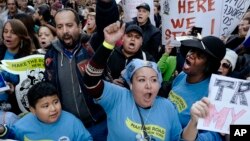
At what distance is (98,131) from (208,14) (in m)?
1.61

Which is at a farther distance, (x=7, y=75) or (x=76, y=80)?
(x=7, y=75)

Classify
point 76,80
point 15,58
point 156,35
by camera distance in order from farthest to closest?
point 156,35 → point 15,58 → point 76,80

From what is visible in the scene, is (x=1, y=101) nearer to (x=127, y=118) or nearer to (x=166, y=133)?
(x=127, y=118)

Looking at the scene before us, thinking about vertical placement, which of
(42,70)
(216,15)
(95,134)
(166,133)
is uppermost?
(216,15)

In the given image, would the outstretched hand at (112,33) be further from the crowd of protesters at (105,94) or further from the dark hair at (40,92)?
the dark hair at (40,92)

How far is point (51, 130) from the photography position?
9.20ft

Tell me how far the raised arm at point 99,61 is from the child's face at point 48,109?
0.42 metres

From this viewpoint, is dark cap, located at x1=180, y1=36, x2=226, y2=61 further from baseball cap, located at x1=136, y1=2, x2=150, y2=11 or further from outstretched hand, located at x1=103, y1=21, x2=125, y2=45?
baseball cap, located at x1=136, y1=2, x2=150, y2=11

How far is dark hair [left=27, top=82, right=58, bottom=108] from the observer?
2.87 metres

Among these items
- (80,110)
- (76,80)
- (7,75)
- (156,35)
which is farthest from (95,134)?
(156,35)

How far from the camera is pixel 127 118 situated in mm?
2611

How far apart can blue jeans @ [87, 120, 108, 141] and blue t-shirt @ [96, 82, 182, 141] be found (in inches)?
19.0

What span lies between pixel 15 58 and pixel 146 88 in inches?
64.3

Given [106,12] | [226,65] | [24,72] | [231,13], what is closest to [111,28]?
[106,12]
